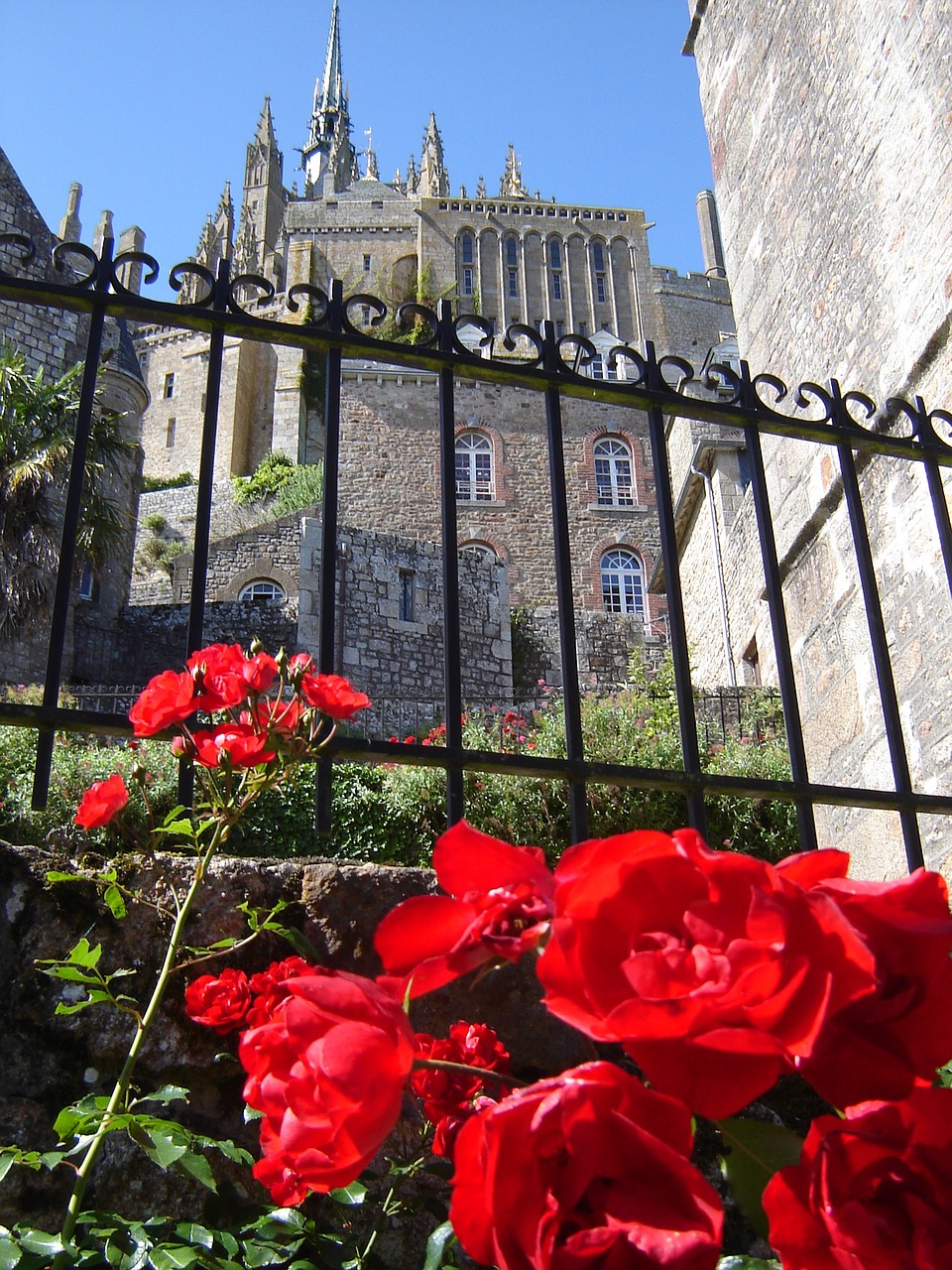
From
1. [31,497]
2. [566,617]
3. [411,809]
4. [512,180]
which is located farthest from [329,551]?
[512,180]

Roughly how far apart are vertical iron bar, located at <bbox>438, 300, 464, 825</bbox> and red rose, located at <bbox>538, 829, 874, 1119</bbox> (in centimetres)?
128

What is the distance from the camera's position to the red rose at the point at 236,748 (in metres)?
1.34

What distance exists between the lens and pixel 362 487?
98.9 ft

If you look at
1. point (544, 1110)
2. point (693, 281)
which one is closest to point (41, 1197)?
point (544, 1110)

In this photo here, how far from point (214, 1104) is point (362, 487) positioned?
2908 centimetres

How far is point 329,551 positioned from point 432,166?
214ft

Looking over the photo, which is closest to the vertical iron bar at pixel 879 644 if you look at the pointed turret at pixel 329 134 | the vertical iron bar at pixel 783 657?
the vertical iron bar at pixel 783 657

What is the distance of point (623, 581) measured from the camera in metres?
29.4

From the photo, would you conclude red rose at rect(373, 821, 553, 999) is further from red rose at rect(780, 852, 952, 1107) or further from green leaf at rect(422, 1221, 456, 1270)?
green leaf at rect(422, 1221, 456, 1270)

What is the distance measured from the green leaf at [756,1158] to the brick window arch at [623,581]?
2841cm

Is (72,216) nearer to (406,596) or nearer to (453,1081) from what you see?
(406,596)

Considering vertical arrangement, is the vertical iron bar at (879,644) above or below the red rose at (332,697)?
above

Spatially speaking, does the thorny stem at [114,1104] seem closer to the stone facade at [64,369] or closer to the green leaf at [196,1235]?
the green leaf at [196,1235]

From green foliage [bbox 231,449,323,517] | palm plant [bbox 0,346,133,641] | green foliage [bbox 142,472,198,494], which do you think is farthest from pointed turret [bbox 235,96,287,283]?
palm plant [bbox 0,346,133,641]
